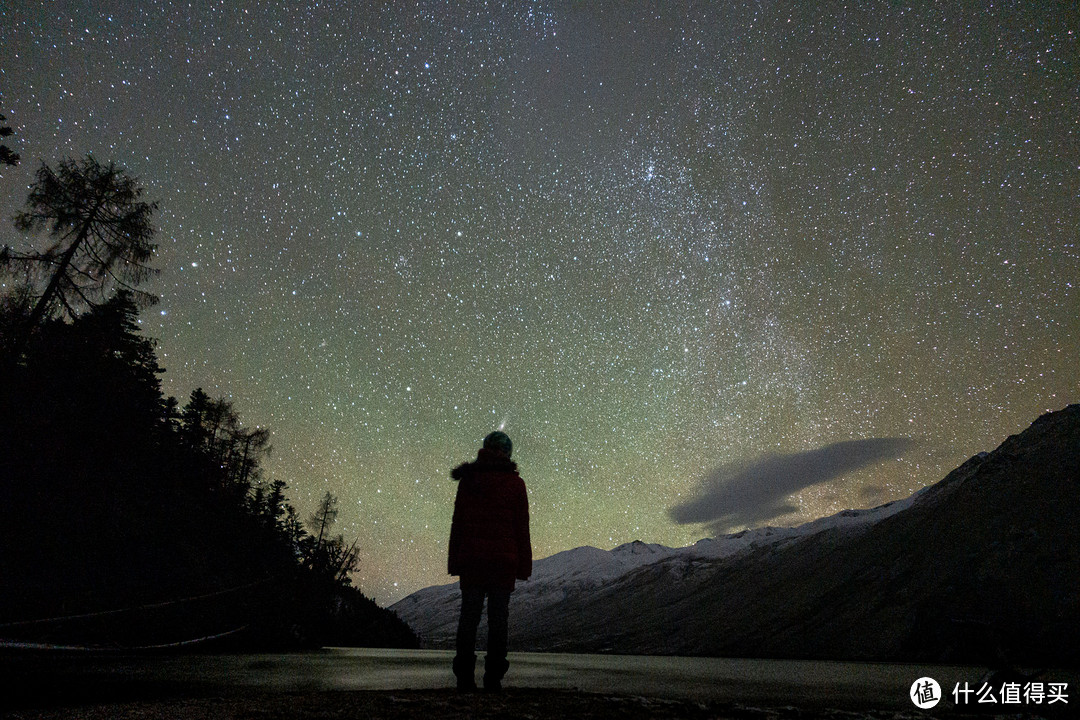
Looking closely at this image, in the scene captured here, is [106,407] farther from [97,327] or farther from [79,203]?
[79,203]

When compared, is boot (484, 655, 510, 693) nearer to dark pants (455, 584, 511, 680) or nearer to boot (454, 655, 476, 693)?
dark pants (455, 584, 511, 680)

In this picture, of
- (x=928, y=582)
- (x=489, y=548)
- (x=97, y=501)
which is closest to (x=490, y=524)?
(x=489, y=548)

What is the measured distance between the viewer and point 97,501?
1723 centimetres

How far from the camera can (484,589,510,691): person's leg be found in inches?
235

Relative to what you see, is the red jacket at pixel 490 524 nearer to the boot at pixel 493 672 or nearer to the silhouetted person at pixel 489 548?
the silhouetted person at pixel 489 548

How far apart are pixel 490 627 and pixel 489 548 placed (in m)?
0.86

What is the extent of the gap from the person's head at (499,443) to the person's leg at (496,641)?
1606 mm

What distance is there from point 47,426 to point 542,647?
201 metres

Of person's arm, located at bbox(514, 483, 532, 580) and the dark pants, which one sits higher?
person's arm, located at bbox(514, 483, 532, 580)

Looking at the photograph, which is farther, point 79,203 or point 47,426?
point 47,426

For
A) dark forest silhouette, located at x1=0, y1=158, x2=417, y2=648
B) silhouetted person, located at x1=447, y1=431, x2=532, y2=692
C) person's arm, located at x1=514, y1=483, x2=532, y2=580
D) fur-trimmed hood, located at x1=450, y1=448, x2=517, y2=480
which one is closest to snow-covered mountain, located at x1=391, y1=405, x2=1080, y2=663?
dark forest silhouette, located at x1=0, y1=158, x2=417, y2=648

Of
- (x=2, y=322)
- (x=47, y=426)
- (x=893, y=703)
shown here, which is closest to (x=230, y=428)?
(x=47, y=426)

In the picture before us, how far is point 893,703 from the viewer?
652 cm

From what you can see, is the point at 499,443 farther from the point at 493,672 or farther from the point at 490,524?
the point at 493,672
